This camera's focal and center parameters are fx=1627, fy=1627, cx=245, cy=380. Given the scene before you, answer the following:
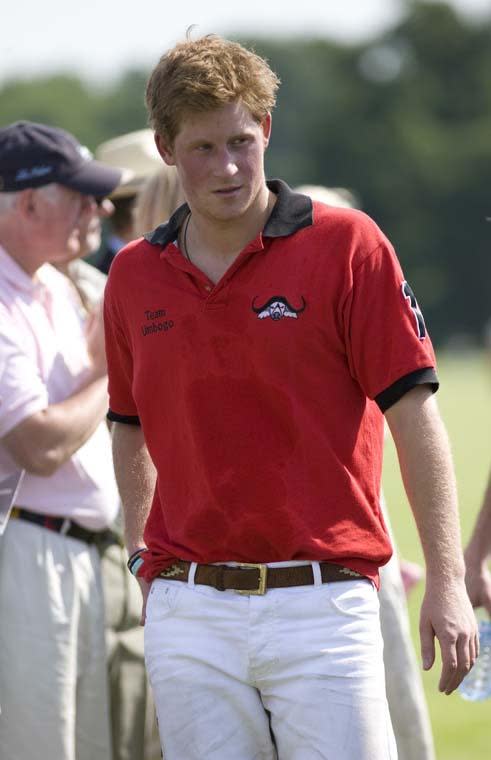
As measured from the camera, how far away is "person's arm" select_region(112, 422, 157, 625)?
176 inches

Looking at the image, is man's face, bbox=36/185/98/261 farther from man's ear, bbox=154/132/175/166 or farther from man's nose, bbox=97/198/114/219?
man's ear, bbox=154/132/175/166

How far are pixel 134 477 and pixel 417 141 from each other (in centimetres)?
8218

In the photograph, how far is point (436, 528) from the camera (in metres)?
3.80

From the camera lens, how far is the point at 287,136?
10531cm

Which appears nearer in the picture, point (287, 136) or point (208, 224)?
point (208, 224)

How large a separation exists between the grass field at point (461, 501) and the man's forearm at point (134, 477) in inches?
123

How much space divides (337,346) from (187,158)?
0.60 metres

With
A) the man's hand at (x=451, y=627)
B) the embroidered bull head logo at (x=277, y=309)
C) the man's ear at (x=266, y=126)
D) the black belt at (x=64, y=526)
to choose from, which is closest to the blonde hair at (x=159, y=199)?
the black belt at (x=64, y=526)

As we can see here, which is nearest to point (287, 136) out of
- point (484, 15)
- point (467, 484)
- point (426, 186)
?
point (484, 15)

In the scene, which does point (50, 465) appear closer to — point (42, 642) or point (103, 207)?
point (42, 642)

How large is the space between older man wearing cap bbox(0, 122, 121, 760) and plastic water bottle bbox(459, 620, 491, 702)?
121 centimetres

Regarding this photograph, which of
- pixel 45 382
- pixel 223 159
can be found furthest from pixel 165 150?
pixel 45 382

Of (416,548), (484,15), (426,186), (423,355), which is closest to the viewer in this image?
(423,355)

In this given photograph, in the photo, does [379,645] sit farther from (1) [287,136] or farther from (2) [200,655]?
(1) [287,136]
